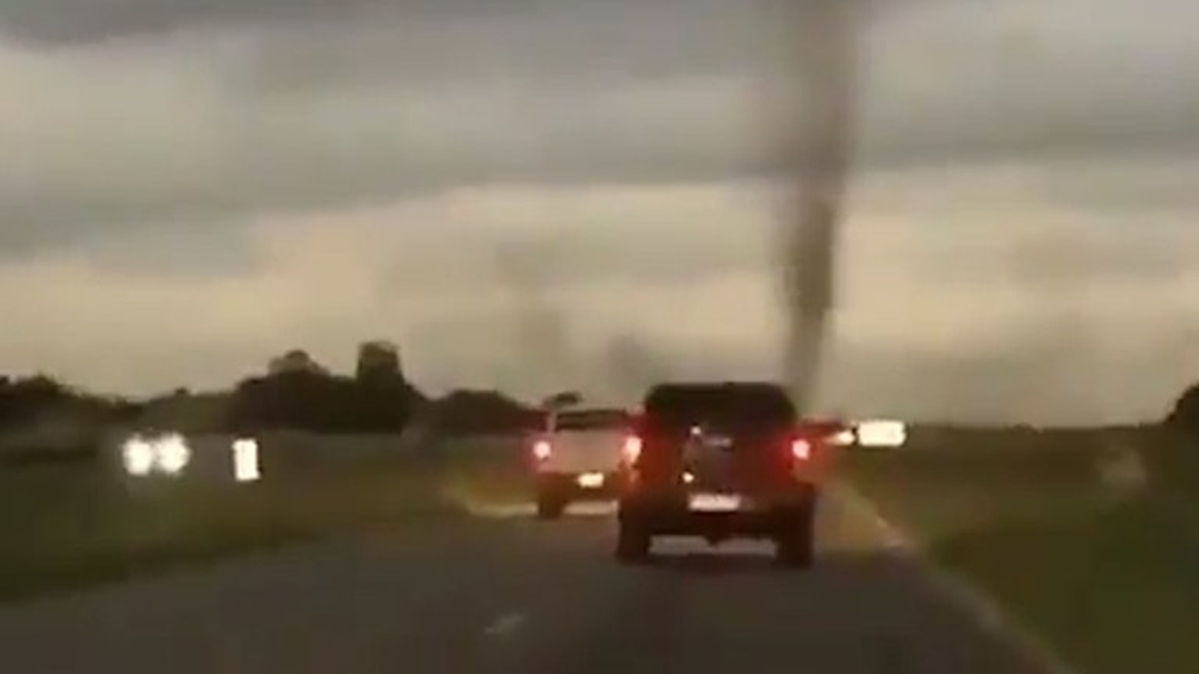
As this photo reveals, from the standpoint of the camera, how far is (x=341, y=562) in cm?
1451

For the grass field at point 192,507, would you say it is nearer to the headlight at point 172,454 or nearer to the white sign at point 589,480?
the headlight at point 172,454

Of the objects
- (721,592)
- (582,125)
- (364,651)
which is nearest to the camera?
(582,125)

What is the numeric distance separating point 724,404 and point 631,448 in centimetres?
30

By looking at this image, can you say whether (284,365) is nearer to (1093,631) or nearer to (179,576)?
(179,576)

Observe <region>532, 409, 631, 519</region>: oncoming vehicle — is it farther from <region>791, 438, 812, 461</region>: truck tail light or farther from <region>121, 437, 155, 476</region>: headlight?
<region>121, 437, 155, 476</region>: headlight

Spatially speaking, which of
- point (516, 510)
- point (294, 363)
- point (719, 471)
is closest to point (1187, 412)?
point (516, 510)

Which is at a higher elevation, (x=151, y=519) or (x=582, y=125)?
(x=582, y=125)

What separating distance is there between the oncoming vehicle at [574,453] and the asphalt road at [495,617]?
11 centimetres

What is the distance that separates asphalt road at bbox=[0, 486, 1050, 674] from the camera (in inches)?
553

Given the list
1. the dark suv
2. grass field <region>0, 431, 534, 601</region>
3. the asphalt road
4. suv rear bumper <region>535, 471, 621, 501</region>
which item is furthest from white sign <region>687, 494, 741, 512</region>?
grass field <region>0, 431, 534, 601</region>

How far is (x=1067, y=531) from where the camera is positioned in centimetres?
1452

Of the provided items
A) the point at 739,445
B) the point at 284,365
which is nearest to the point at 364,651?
the point at 284,365

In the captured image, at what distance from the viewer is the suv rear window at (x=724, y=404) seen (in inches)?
541

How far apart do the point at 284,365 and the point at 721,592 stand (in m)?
2.48
